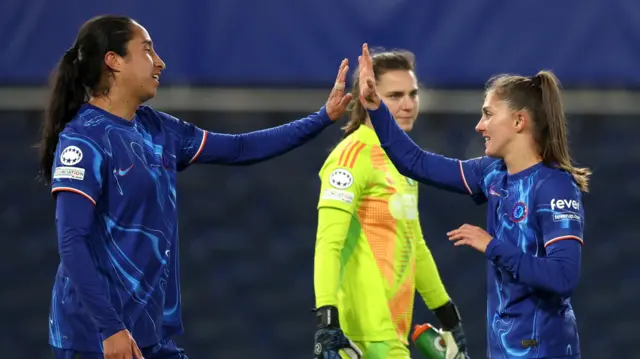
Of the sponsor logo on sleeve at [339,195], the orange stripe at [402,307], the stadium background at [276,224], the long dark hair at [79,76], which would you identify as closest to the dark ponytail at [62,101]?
the long dark hair at [79,76]

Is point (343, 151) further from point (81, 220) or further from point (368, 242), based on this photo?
point (81, 220)

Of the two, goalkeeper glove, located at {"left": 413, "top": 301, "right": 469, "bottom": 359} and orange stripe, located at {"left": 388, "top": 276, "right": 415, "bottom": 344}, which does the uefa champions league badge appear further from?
goalkeeper glove, located at {"left": 413, "top": 301, "right": 469, "bottom": 359}

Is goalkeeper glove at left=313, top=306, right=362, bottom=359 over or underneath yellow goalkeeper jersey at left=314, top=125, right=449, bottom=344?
underneath

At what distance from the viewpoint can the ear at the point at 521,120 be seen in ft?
10.8

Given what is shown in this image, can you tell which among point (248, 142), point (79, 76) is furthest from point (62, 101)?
point (248, 142)

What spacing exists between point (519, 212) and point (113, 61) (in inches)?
47.9

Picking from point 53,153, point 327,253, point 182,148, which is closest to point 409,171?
point 327,253

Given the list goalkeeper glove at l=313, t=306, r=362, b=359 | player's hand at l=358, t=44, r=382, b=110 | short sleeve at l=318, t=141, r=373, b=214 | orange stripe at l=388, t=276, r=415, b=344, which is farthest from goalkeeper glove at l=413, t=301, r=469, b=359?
player's hand at l=358, t=44, r=382, b=110

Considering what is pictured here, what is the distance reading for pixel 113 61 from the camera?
3117 mm

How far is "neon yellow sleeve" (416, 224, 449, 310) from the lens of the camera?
13.2 ft

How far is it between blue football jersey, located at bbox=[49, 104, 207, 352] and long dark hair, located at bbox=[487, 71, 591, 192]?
1.05 metres

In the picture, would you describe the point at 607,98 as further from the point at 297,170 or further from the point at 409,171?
the point at 409,171

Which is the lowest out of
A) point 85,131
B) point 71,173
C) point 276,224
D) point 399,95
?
point 71,173

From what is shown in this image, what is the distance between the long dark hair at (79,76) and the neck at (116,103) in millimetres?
20
